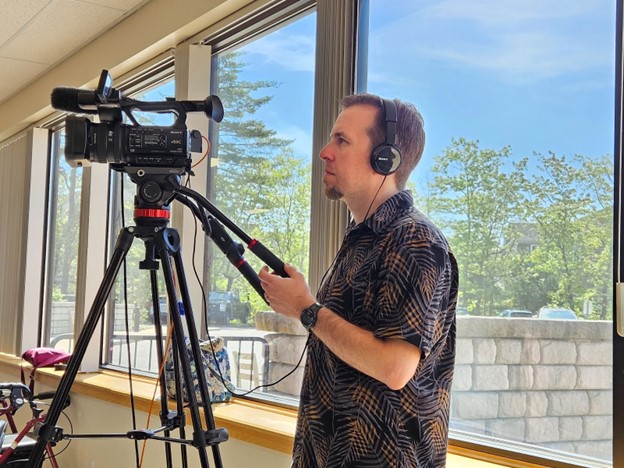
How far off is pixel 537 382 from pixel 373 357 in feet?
2.36

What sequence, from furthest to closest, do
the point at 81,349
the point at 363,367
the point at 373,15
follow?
the point at 373,15
the point at 81,349
the point at 363,367

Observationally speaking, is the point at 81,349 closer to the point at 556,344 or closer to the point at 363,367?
the point at 363,367

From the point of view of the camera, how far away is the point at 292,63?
2652 millimetres

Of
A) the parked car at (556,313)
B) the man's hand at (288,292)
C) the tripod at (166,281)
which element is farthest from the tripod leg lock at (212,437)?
the parked car at (556,313)

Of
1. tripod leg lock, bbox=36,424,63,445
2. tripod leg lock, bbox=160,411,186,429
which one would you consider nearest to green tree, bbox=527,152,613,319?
tripod leg lock, bbox=160,411,186,429

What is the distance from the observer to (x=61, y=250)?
4660 mm

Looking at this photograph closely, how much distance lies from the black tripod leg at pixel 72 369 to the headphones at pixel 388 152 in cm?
59

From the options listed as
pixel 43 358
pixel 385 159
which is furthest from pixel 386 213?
pixel 43 358

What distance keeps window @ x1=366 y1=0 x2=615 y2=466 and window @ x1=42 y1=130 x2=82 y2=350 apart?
2.98 metres

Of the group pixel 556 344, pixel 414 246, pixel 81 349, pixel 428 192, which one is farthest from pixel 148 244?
pixel 556 344

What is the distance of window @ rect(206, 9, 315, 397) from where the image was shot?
257cm

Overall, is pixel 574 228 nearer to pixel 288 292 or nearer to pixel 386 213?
pixel 386 213

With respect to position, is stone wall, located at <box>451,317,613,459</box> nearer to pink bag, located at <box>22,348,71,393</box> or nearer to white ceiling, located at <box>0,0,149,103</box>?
white ceiling, located at <box>0,0,149,103</box>

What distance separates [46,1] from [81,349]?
231 cm
